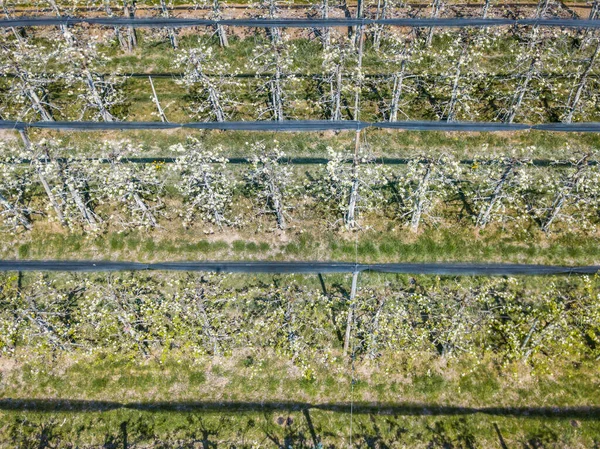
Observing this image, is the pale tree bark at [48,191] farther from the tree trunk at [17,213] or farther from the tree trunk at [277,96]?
the tree trunk at [277,96]

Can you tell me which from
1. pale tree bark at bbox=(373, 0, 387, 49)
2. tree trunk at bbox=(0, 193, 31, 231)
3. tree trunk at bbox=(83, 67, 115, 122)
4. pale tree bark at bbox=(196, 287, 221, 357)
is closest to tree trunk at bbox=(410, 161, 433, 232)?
pale tree bark at bbox=(196, 287, 221, 357)

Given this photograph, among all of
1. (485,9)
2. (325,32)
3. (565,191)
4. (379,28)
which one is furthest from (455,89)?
(325,32)

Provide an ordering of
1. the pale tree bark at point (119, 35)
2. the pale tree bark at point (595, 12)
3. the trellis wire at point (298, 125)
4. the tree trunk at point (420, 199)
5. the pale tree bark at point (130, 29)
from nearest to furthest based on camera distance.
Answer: the trellis wire at point (298, 125)
the tree trunk at point (420, 199)
the pale tree bark at point (595, 12)
the pale tree bark at point (119, 35)
the pale tree bark at point (130, 29)

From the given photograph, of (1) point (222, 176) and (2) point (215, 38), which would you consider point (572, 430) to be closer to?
(1) point (222, 176)

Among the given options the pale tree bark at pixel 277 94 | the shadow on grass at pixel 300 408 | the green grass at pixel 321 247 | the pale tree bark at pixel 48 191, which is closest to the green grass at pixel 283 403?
the shadow on grass at pixel 300 408

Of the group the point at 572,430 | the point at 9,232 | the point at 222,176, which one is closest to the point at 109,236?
the point at 9,232

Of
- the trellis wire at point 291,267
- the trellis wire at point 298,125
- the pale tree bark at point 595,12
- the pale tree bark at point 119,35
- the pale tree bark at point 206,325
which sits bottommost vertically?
the pale tree bark at point 206,325
